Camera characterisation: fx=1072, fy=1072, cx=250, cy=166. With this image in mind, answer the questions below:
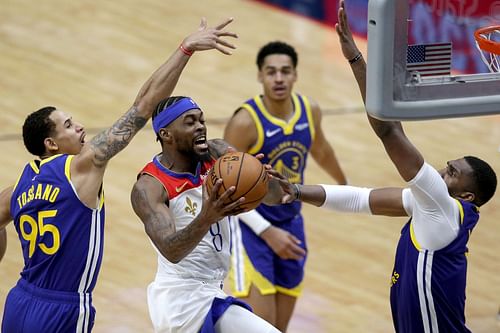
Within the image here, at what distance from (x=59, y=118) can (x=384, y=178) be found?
533 cm

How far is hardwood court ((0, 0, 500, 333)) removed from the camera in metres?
Answer: 8.38

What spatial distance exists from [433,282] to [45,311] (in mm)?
2024

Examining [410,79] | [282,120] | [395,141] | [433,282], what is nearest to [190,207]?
[395,141]

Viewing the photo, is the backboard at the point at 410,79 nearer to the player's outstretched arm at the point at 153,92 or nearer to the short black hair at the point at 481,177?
the short black hair at the point at 481,177

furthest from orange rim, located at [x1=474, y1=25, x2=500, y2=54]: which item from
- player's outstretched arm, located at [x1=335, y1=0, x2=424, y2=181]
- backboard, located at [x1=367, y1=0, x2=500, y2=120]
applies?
player's outstretched arm, located at [x1=335, y1=0, x2=424, y2=181]

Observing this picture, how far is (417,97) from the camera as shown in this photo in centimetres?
481

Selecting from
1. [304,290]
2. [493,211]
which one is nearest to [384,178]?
[493,211]

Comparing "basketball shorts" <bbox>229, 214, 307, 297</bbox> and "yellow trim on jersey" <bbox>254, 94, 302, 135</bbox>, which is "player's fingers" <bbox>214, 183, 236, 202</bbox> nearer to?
"basketball shorts" <bbox>229, 214, 307, 297</bbox>

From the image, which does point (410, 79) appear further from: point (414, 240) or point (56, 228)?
point (56, 228)

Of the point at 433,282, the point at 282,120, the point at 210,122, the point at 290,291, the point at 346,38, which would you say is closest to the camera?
the point at 346,38

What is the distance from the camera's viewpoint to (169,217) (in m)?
5.36

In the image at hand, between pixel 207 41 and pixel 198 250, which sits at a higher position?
pixel 207 41

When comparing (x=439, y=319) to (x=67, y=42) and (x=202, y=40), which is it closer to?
(x=202, y=40)

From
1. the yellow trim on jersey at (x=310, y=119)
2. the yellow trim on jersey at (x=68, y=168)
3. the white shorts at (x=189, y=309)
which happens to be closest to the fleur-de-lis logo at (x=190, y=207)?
the white shorts at (x=189, y=309)
